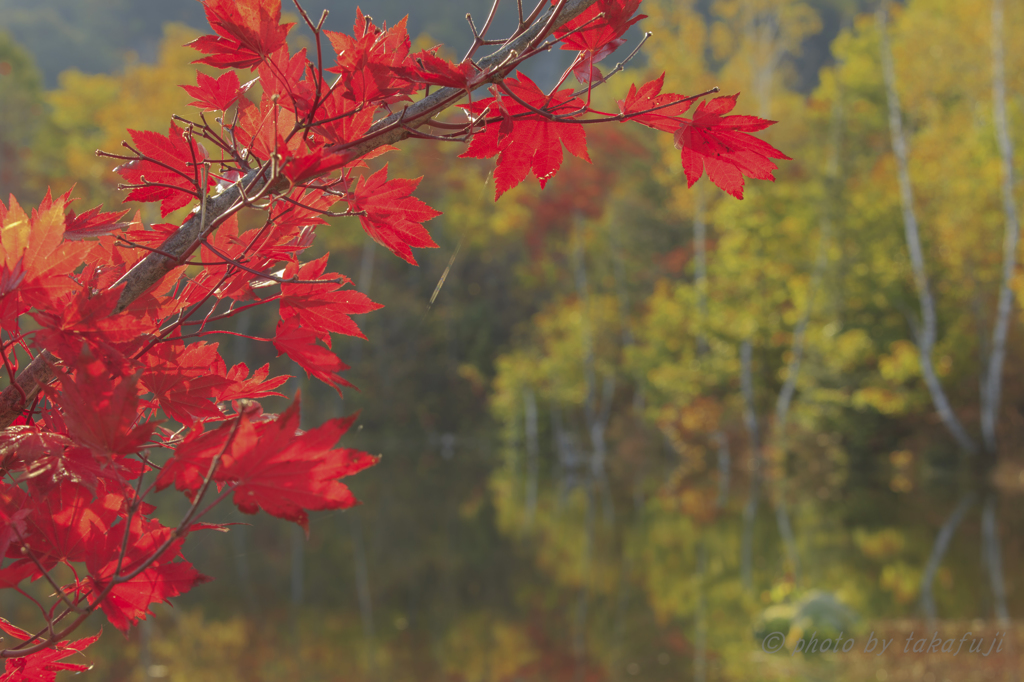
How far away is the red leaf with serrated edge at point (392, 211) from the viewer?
600 millimetres

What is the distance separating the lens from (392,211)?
614mm

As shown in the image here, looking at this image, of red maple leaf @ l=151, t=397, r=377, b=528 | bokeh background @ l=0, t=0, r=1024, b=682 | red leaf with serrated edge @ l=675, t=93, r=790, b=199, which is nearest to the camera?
red maple leaf @ l=151, t=397, r=377, b=528

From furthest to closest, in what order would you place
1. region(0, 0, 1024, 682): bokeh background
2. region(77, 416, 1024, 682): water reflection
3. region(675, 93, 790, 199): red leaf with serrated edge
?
region(0, 0, 1024, 682): bokeh background, region(77, 416, 1024, 682): water reflection, region(675, 93, 790, 199): red leaf with serrated edge

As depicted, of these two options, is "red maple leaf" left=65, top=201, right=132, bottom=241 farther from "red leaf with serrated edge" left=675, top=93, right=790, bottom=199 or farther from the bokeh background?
"red leaf with serrated edge" left=675, top=93, right=790, bottom=199

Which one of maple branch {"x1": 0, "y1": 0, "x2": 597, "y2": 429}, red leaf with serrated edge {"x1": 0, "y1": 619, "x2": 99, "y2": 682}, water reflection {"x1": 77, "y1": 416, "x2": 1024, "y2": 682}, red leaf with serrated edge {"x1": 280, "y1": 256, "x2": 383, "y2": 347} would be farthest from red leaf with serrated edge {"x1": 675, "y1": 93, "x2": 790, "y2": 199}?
water reflection {"x1": 77, "y1": 416, "x2": 1024, "y2": 682}

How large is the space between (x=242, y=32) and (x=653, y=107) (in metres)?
0.29

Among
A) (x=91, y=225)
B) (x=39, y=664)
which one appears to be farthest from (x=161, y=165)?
(x=39, y=664)

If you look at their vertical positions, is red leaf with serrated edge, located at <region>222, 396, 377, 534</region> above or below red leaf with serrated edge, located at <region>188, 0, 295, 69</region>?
below

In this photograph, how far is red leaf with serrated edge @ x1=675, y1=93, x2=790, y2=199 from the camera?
1.86 ft

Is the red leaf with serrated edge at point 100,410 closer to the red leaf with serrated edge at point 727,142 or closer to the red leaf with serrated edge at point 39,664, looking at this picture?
the red leaf with serrated edge at point 39,664

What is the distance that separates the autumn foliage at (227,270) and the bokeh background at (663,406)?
82mm

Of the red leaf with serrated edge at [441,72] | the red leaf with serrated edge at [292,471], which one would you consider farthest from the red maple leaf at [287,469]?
the red leaf with serrated edge at [441,72]

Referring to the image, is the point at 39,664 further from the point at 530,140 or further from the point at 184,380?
the point at 530,140

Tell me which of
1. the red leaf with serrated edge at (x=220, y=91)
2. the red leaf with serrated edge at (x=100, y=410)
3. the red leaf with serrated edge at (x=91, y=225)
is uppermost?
the red leaf with serrated edge at (x=220, y=91)
